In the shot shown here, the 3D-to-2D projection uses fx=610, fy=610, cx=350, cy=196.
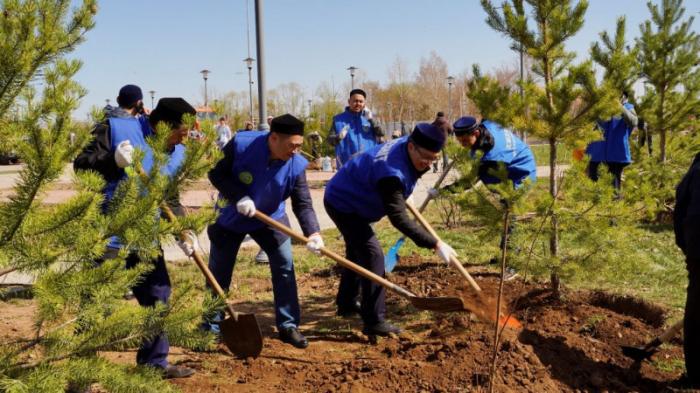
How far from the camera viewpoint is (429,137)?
12.7 feet

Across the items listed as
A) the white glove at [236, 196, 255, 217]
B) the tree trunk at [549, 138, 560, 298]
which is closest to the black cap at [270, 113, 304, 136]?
the white glove at [236, 196, 255, 217]

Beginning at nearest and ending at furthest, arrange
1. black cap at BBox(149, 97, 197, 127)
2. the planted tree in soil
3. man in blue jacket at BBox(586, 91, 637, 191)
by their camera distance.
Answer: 1. the planted tree in soil
2. black cap at BBox(149, 97, 197, 127)
3. man in blue jacket at BBox(586, 91, 637, 191)

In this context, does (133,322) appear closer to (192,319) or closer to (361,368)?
(192,319)

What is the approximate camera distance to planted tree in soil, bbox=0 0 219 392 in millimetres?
1547

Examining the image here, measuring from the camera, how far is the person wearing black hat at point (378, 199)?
3.96 metres

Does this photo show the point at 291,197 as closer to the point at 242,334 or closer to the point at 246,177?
the point at 246,177

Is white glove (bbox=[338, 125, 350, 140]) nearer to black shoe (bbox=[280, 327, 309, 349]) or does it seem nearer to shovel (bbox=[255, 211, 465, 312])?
shovel (bbox=[255, 211, 465, 312])

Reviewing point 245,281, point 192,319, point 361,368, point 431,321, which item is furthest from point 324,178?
point 192,319

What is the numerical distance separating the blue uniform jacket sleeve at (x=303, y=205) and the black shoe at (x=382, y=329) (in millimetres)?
806

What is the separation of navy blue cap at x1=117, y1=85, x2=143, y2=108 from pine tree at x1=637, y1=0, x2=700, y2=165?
21.9 ft

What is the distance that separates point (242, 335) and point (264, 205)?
0.88 metres

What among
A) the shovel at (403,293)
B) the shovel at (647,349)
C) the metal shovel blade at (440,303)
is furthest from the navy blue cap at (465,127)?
the shovel at (647,349)

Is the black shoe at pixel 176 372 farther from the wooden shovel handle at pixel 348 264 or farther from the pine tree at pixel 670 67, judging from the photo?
the pine tree at pixel 670 67

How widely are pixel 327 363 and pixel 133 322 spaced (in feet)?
6.98
